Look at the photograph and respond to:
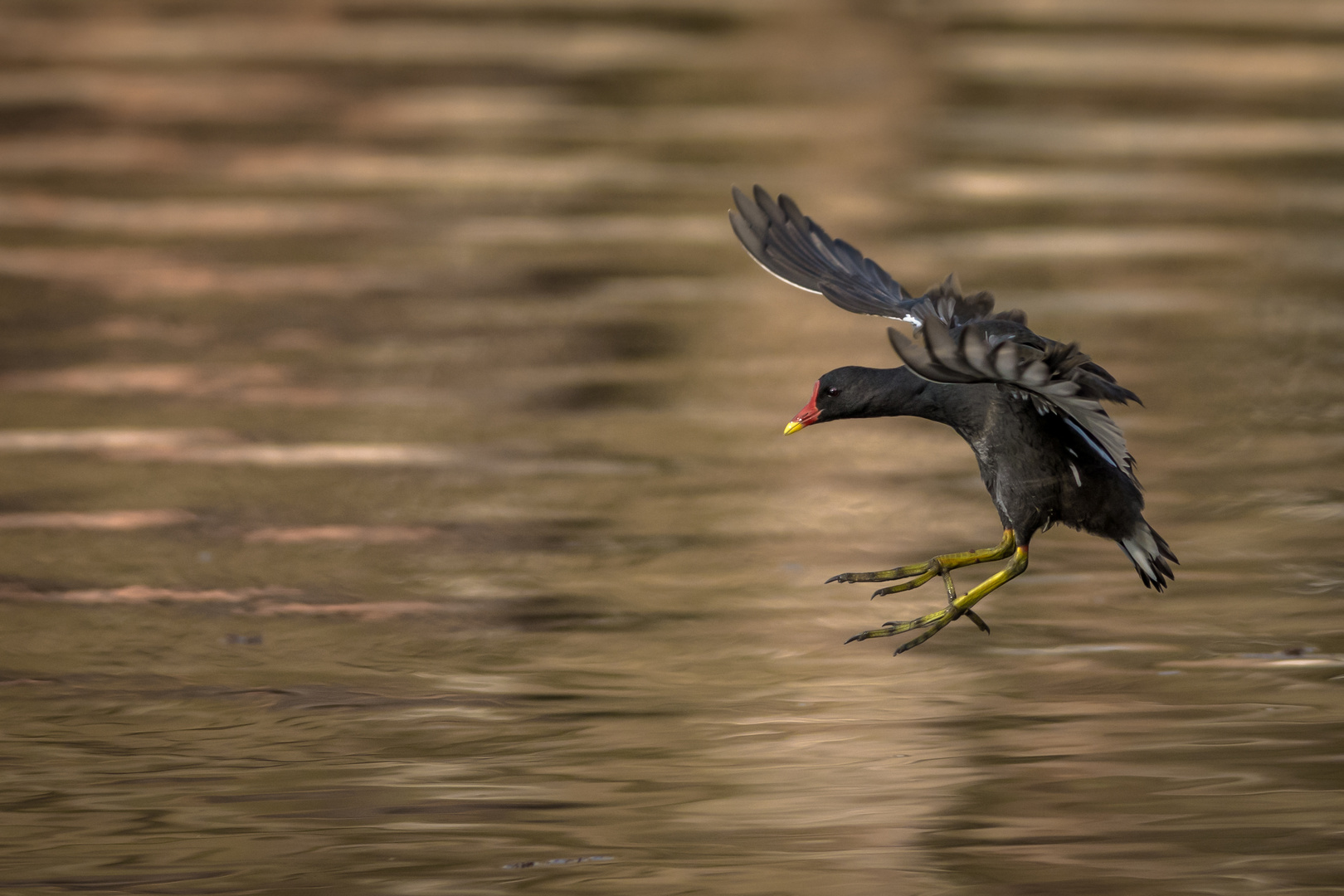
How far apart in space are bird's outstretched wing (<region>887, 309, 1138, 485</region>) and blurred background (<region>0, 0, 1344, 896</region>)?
98 cm

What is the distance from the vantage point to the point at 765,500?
351 inches

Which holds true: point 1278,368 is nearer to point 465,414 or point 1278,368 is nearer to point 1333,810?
point 465,414

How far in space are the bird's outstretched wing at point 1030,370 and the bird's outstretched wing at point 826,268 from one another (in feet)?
1.65

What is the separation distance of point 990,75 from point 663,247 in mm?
7713

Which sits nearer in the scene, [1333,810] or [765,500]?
[1333,810]

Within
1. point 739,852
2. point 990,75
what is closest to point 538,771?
point 739,852

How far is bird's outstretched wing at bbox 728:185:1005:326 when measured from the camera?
6770 millimetres

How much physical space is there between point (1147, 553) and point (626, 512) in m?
2.79

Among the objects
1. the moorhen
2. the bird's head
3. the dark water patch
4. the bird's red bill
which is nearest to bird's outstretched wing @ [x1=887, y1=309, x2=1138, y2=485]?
the moorhen

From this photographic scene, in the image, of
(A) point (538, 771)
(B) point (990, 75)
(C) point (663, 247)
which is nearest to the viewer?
(A) point (538, 771)

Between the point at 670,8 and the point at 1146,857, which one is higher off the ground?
the point at 670,8

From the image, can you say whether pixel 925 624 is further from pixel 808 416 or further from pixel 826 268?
pixel 826 268

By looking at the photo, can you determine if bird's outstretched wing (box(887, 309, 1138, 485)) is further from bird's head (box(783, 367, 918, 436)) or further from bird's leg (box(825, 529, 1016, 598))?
bird's leg (box(825, 529, 1016, 598))

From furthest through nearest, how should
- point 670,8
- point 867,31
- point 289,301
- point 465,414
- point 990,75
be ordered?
1. point 670,8
2. point 867,31
3. point 990,75
4. point 289,301
5. point 465,414
